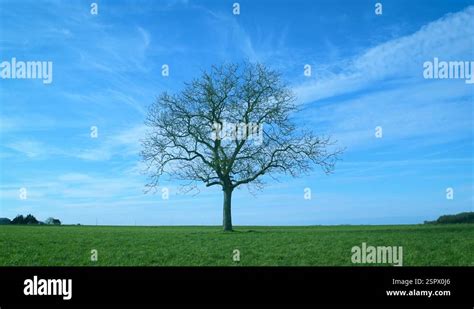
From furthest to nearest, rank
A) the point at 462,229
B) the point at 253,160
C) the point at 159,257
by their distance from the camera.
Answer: the point at 253,160 < the point at 462,229 < the point at 159,257

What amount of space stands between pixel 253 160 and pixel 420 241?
13.7 metres

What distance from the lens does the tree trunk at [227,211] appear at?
2638 centimetres

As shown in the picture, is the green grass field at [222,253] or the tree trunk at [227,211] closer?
the green grass field at [222,253]

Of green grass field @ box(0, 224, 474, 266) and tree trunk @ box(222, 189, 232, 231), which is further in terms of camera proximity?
tree trunk @ box(222, 189, 232, 231)

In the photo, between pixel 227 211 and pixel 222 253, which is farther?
pixel 227 211

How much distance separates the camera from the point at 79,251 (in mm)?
14898

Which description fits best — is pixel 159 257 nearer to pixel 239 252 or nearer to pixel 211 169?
pixel 239 252

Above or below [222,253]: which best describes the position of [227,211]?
above

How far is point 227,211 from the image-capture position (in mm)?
26984

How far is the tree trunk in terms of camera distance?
1038 inches
